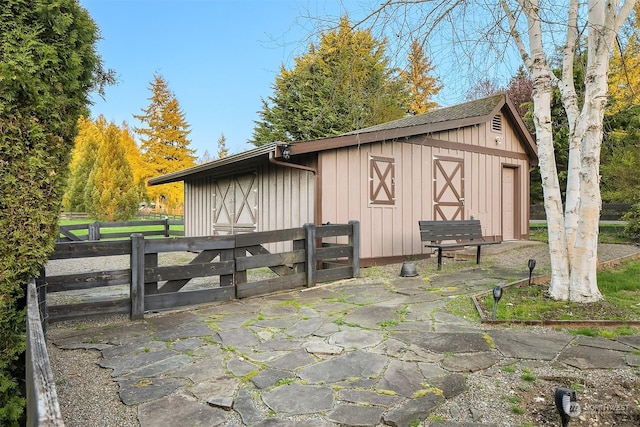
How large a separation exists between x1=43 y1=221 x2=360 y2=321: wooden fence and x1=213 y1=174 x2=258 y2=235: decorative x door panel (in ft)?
12.5

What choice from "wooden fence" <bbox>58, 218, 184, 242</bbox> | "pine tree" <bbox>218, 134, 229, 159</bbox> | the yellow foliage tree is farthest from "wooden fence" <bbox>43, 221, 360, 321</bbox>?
"pine tree" <bbox>218, 134, 229, 159</bbox>

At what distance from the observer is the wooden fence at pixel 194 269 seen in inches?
162

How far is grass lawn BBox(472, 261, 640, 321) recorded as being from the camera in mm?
4043

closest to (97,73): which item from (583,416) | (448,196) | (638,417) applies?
(583,416)

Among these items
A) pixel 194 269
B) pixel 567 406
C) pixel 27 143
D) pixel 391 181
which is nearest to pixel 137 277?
pixel 194 269

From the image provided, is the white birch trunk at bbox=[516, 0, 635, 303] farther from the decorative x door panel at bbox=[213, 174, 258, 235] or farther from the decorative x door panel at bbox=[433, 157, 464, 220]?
the decorative x door panel at bbox=[213, 174, 258, 235]

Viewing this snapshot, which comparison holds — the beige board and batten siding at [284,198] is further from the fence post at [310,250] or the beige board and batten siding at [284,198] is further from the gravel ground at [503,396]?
the gravel ground at [503,396]

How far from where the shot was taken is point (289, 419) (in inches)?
88.7

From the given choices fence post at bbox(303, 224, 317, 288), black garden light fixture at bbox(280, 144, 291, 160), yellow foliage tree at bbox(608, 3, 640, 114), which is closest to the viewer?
yellow foliage tree at bbox(608, 3, 640, 114)

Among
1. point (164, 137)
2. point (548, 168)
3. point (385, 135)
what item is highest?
point (164, 137)

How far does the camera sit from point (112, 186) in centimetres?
2297

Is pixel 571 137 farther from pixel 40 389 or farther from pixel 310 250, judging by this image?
pixel 40 389

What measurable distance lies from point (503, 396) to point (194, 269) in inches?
137

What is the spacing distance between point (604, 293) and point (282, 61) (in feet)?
16.3
